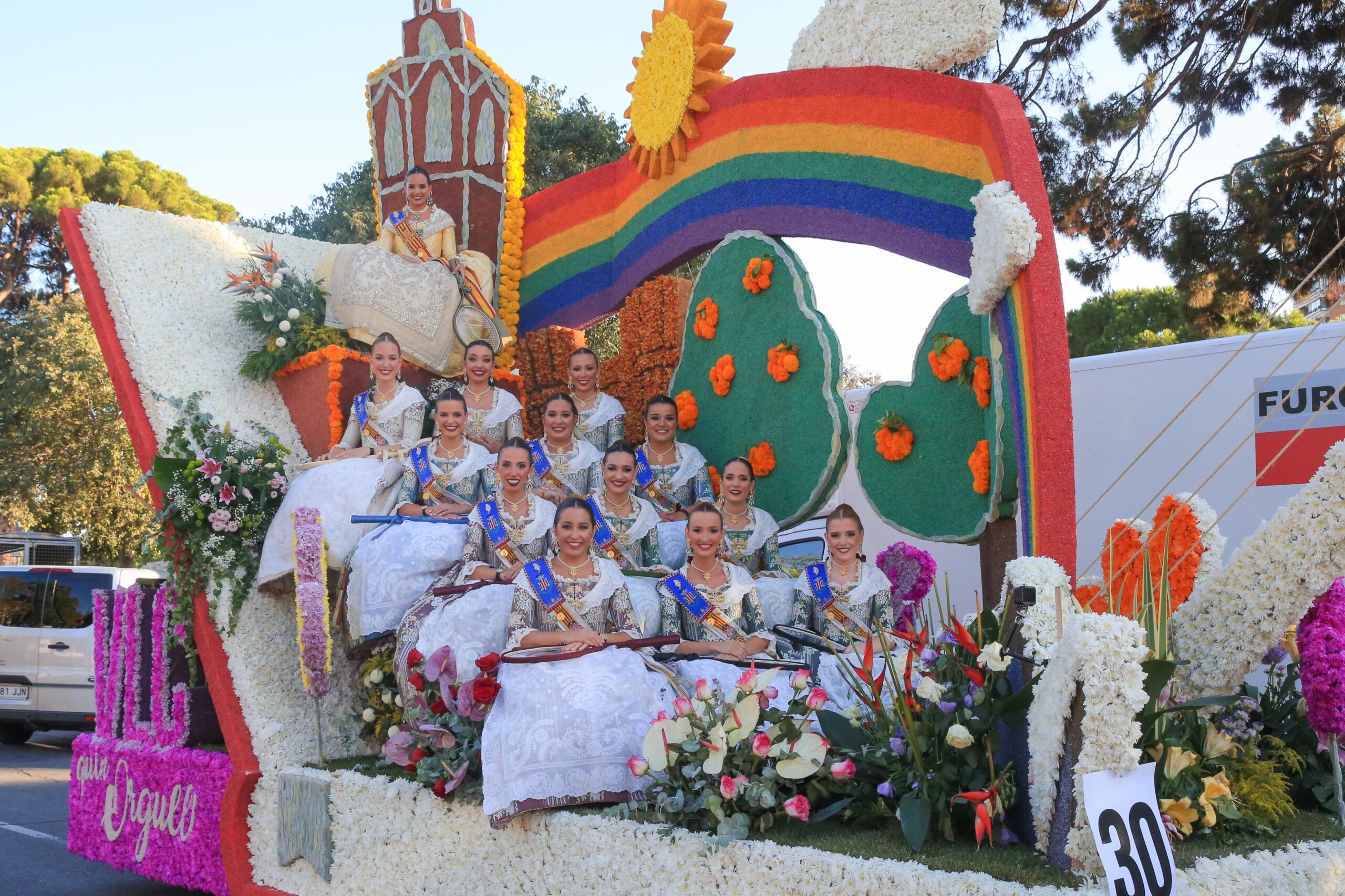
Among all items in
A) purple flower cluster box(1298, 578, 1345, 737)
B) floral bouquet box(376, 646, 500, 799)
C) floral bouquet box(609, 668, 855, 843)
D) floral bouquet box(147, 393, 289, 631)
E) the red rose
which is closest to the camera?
floral bouquet box(609, 668, 855, 843)

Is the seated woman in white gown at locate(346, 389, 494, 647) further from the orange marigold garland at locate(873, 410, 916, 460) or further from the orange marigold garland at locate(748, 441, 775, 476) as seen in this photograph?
the orange marigold garland at locate(873, 410, 916, 460)

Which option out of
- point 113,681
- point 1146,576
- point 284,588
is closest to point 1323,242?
point 1146,576

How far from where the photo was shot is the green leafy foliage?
1702 centimetres

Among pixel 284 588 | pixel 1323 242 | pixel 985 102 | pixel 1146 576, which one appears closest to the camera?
pixel 1146 576

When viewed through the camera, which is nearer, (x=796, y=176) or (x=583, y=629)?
(x=583, y=629)

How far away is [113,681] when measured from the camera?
6.61m

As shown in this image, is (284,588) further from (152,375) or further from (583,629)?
(583,629)

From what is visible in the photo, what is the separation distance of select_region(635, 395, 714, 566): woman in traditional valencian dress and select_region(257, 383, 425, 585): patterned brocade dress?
1.28 meters

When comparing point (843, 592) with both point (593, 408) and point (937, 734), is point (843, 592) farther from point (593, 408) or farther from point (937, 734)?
point (593, 408)

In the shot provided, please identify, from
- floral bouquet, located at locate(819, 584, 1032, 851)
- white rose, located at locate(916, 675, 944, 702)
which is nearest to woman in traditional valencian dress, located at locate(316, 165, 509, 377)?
floral bouquet, located at locate(819, 584, 1032, 851)

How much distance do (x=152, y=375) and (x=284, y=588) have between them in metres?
1.54

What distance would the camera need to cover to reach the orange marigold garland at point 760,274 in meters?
6.25

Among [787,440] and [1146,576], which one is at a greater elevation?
[787,440]

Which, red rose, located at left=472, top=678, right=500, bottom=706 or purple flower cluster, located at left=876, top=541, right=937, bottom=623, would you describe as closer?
red rose, located at left=472, top=678, right=500, bottom=706
